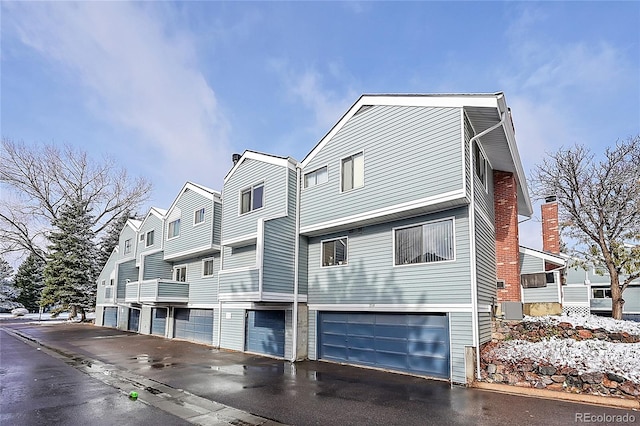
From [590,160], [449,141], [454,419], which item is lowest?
[454,419]

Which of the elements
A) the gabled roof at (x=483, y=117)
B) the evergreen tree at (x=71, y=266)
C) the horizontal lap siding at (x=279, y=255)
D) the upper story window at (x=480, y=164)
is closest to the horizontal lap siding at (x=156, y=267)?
the horizontal lap siding at (x=279, y=255)

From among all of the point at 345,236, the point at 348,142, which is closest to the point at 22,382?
the point at 345,236

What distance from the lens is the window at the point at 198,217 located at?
19.2m

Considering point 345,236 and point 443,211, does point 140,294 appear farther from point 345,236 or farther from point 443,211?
point 443,211

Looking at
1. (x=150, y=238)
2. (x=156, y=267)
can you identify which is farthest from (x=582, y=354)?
(x=150, y=238)

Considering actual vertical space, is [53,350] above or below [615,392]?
below

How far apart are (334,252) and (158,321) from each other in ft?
50.5

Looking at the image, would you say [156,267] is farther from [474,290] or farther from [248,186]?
[474,290]

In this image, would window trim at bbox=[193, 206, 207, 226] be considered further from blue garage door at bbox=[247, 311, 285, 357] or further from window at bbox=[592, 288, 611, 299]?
window at bbox=[592, 288, 611, 299]

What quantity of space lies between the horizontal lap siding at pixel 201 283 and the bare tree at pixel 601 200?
57.0 feet

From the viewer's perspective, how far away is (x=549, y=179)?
62.7 feet

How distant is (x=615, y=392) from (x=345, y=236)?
26.3 feet

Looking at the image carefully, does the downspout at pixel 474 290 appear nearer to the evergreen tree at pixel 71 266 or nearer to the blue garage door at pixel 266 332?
the blue garage door at pixel 266 332

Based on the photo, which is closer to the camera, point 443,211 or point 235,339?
point 443,211
